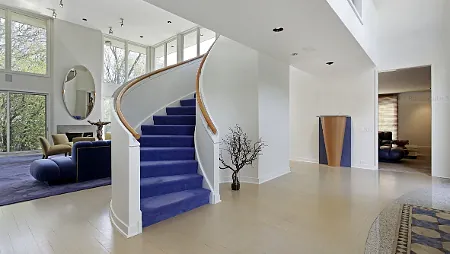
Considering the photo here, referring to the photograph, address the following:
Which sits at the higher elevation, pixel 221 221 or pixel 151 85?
pixel 151 85

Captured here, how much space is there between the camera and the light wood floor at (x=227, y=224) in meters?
2.45

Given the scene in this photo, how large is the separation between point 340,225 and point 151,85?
14.6 ft

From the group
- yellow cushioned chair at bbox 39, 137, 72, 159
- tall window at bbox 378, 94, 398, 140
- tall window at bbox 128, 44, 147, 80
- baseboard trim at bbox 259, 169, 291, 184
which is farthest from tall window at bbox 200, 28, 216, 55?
tall window at bbox 378, 94, 398, 140

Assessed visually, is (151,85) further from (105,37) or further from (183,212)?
(105,37)

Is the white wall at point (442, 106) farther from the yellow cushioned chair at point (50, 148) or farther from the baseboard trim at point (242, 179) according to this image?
the yellow cushioned chair at point (50, 148)

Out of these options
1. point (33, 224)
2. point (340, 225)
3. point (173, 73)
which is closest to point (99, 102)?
point (173, 73)

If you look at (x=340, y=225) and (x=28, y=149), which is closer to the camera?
(x=340, y=225)

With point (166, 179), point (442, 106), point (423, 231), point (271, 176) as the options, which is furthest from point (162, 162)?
point (442, 106)

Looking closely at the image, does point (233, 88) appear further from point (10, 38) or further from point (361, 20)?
point (10, 38)

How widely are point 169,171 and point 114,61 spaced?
9076 mm

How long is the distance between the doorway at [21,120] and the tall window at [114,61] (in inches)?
106

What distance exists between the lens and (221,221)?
3092mm

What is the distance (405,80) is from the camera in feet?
27.5

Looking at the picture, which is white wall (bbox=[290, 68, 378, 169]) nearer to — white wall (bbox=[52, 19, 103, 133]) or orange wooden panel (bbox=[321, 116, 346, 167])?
orange wooden panel (bbox=[321, 116, 346, 167])
